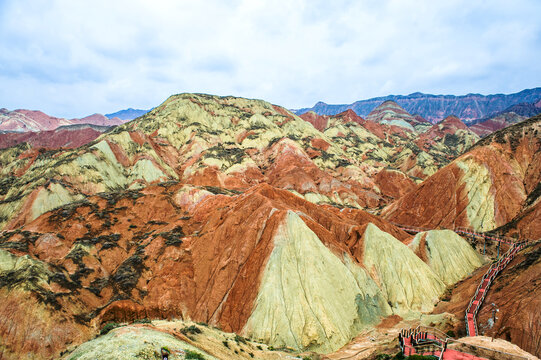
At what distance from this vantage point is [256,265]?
39844mm

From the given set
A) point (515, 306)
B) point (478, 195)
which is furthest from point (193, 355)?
point (478, 195)

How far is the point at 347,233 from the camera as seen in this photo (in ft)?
171

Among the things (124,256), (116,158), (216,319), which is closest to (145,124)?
(116,158)

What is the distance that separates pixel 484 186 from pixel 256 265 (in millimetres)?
58026

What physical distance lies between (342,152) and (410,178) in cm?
4093

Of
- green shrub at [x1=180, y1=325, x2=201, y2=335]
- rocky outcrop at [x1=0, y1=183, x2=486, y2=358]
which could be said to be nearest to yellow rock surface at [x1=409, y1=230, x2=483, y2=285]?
rocky outcrop at [x1=0, y1=183, x2=486, y2=358]

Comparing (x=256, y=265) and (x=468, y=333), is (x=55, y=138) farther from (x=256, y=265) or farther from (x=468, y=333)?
(x=468, y=333)

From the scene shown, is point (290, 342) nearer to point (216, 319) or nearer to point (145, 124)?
point (216, 319)

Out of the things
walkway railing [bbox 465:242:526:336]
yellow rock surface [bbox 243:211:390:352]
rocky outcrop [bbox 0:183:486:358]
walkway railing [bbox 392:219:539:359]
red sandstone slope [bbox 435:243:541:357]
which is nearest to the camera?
walkway railing [bbox 392:219:539:359]

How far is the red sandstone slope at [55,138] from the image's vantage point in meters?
170

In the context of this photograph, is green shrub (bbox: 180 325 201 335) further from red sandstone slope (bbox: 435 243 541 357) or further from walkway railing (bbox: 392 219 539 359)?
red sandstone slope (bbox: 435 243 541 357)

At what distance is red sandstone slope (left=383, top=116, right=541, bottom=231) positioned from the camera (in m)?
66.2

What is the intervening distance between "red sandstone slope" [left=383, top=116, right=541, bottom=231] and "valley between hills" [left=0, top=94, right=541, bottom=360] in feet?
1.03

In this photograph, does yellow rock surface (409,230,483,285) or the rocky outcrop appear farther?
yellow rock surface (409,230,483,285)
